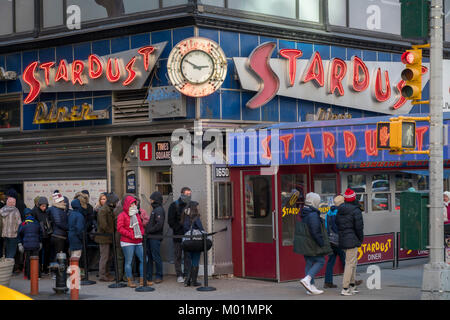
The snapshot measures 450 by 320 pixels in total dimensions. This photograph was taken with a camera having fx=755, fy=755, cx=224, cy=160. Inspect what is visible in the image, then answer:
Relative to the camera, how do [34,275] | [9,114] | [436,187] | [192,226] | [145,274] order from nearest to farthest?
[436,187], [34,275], [192,226], [145,274], [9,114]

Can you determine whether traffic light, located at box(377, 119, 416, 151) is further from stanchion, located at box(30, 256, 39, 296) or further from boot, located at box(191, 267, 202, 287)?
stanchion, located at box(30, 256, 39, 296)

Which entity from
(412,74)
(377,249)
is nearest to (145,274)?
(377,249)

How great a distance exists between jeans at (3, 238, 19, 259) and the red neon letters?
147 inches

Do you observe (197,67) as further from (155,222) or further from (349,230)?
(349,230)

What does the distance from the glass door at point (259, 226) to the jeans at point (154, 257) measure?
6.41ft

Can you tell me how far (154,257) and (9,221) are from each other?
4074mm

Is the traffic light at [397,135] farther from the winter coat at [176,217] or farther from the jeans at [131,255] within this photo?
the jeans at [131,255]

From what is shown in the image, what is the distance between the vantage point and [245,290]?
14.8 metres

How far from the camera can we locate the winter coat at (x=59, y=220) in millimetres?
16375

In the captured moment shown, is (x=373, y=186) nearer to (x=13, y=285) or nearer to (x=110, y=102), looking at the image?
(x=110, y=102)

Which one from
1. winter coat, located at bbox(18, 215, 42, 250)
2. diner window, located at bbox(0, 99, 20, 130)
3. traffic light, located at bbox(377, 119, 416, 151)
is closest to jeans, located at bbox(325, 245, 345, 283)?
traffic light, located at bbox(377, 119, 416, 151)

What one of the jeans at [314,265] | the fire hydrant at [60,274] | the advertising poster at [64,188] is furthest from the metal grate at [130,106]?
the jeans at [314,265]

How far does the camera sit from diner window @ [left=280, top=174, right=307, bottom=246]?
1592 centimetres
